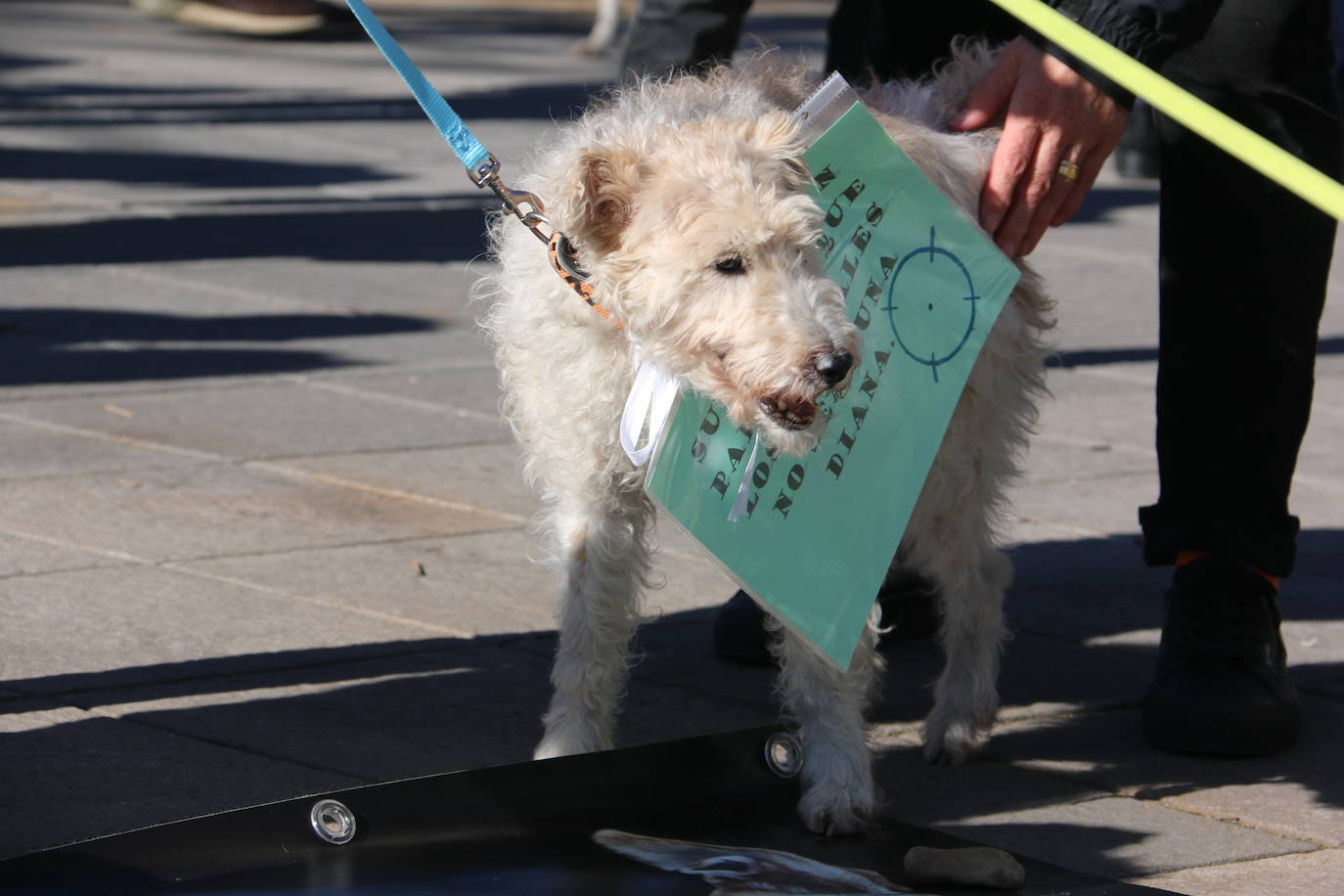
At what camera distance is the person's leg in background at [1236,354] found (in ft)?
14.5

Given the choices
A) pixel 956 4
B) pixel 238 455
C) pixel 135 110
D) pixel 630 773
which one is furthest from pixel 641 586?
pixel 135 110

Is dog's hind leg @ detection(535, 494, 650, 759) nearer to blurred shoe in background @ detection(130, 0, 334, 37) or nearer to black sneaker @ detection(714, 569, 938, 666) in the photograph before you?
black sneaker @ detection(714, 569, 938, 666)

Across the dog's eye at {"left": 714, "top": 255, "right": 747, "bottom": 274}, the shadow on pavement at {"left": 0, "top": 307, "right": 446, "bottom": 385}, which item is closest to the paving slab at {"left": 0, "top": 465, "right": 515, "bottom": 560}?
the shadow on pavement at {"left": 0, "top": 307, "right": 446, "bottom": 385}

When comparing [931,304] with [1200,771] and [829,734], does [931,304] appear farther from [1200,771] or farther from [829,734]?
[1200,771]

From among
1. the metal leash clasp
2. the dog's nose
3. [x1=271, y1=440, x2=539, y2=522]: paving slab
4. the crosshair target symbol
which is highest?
[x1=271, y1=440, x2=539, y2=522]: paving slab

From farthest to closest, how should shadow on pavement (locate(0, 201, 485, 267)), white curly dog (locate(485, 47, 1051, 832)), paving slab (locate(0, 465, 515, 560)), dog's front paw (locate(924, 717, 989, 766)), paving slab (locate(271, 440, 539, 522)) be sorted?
shadow on pavement (locate(0, 201, 485, 267))
paving slab (locate(271, 440, 539, 522))
paving slab (locate(0, 465, 515, 560))
dog's front paw (locate(924, 717, 989, 766))
white curly dog (locate(485, 47, 1051, 832))

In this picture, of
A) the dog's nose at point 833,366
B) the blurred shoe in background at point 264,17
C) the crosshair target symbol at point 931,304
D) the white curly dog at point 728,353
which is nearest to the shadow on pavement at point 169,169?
the white curly dog at point 728,353

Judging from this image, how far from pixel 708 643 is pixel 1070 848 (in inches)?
59.1

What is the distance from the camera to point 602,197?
3426 mm

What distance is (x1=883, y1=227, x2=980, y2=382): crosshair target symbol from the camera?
144 inches

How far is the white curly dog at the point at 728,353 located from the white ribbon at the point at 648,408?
0.03 metres

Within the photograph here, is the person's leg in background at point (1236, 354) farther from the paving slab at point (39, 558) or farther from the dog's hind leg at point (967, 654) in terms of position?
the paving slab at point (39, 558)

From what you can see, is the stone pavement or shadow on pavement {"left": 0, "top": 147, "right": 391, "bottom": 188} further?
shadow on pavement {"left": 0, "top": 147, "right": 391, "bottom": 188}

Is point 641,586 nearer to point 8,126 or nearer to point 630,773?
point 630,773
